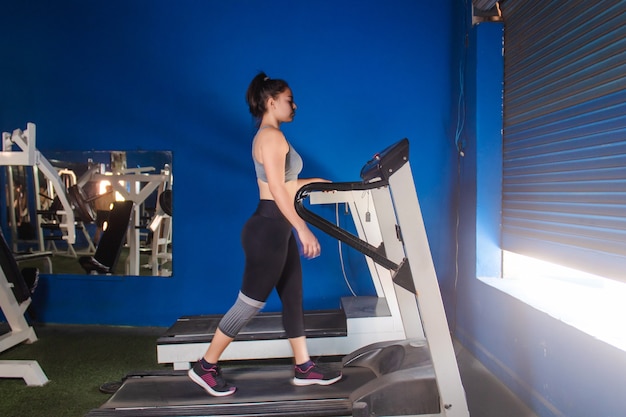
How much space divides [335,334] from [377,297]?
24.2 inches

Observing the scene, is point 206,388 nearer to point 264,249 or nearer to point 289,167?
point 264,249

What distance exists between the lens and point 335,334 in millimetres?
2621

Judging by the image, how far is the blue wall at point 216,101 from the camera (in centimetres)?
323

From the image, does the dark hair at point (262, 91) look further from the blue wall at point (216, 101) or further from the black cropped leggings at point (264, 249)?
the blue wall at point (216, 101)

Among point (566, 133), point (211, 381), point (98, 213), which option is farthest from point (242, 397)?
point (98, 213)

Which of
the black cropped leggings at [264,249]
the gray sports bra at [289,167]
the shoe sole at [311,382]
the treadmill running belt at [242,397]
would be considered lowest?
the treadmill running belt at [242,397]

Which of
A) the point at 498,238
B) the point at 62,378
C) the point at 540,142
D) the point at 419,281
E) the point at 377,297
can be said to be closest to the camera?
the point at 419,281

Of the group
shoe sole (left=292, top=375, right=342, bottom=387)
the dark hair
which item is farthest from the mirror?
shoe sole (left=292, top=375, right=342, bottom=387)

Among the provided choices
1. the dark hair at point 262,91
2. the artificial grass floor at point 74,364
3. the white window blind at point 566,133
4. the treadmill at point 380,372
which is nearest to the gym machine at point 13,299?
the artificial grass floor at point 74,364

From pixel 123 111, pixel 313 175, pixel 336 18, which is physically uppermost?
pixel 336 18

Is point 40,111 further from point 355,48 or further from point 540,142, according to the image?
point 540,142

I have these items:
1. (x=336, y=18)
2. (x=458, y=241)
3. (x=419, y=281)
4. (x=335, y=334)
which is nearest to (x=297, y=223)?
(x=419, y=281)

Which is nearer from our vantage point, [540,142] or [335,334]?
[540,142]

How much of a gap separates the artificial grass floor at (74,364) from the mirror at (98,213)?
0.46 m
